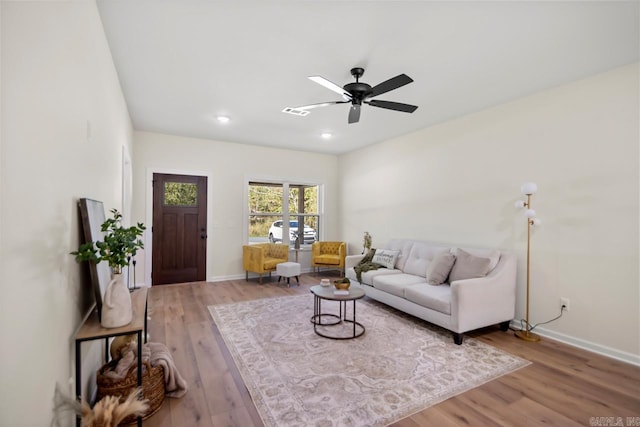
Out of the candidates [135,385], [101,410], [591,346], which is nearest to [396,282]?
[591,346]

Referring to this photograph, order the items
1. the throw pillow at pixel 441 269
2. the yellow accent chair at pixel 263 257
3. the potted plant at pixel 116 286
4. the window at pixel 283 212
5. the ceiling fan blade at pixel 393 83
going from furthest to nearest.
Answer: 1. the window at pixel 283 212
2. the yellow accent chair at pixel 263 257
3. the throw pillow at pixel 441 269
4. the ceiling fan blade at pixel 393 83
5. the potted plant at pixel 116 286

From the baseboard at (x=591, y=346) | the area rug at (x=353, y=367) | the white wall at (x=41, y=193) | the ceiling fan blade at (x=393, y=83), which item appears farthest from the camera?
the baseboard at (x=591, y=346)

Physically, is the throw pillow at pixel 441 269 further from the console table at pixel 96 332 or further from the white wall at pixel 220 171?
the white wall at pixel 220 171

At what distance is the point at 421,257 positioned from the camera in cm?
456

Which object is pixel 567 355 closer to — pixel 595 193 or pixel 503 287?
pixel 503 287

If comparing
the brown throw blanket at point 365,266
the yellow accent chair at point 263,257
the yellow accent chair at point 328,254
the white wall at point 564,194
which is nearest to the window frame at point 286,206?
the yellow accent chair at point 263,257

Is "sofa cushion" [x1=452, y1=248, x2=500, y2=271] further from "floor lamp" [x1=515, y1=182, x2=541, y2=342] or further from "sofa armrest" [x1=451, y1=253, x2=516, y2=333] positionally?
"floor lamp" [x1=515, y1=182, x2=541, y2=342]

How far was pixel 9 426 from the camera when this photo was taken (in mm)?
969

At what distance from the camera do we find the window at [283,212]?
644 cm

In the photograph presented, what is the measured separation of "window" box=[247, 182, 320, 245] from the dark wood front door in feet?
3.27

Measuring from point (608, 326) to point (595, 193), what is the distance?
1295mm

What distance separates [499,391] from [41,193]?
10.1 feet

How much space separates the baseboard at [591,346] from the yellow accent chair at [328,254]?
3.51 m

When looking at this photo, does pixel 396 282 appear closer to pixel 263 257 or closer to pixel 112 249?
pixel 263 257
